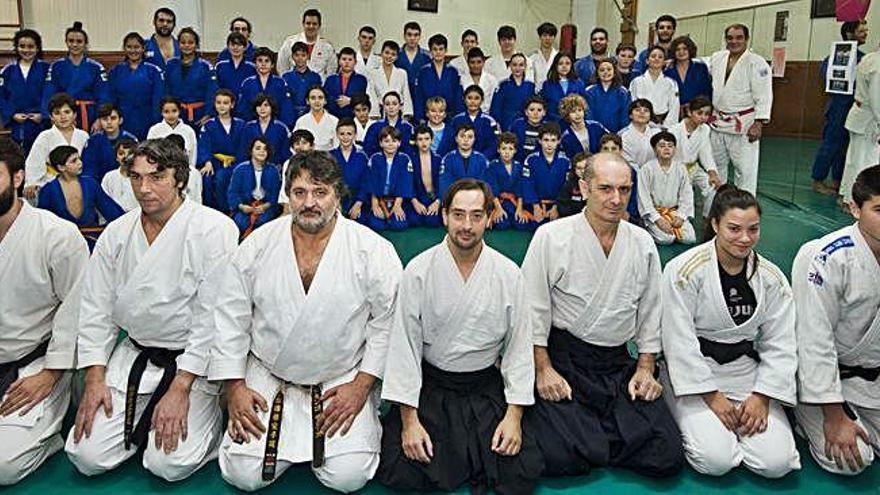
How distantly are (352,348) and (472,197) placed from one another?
2.57 ft

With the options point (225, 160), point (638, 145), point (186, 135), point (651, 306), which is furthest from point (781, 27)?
point (651, 306)

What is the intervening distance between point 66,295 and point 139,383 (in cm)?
51

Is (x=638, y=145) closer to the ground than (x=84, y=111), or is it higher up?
closer to the ground

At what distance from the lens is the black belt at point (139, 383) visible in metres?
2.84

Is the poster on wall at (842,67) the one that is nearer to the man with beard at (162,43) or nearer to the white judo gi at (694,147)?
the white judo gi at (694,147)

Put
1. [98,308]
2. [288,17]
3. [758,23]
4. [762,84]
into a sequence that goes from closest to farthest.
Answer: [98,308] → [762,84] → [758,23] → [288,17]

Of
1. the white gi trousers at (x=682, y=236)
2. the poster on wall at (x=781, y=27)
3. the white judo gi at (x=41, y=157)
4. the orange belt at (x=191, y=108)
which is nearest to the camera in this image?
the white gi trousers at (x=682, y=236)

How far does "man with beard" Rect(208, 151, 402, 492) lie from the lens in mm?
2697

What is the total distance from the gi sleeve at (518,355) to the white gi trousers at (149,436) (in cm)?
122

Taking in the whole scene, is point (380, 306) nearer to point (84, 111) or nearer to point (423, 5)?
point (84, 111)

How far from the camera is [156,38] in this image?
8.23m

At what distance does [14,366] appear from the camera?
297cm

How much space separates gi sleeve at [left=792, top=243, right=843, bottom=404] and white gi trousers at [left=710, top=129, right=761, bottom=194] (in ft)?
14.7

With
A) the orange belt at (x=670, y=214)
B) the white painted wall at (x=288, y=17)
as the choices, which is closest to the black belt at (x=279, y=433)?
the orange belt at (x=670, y=214)
